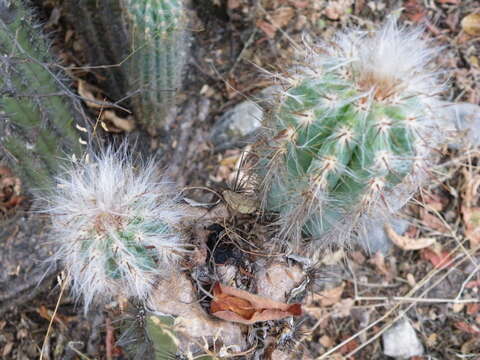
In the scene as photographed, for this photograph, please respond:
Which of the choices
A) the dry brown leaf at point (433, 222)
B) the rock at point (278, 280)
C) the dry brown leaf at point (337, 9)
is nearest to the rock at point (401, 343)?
the dry brown leaf at point (433, 222)

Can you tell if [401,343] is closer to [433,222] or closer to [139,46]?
[433,222]

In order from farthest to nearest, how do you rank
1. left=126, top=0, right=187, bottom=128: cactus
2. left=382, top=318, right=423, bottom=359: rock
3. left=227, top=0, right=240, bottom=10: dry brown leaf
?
left=227, top=0, right=240, bottom=10: dry brown leaf → left=382, top=318, right=423, bottom=359: rock → left=126, top=0, right=187, bottom=128: cactus

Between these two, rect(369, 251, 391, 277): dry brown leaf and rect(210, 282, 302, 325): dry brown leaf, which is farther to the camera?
Answer: rect(369, 251, 391, 277): dry brown leaf

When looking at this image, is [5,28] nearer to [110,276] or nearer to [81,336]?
[110,276]

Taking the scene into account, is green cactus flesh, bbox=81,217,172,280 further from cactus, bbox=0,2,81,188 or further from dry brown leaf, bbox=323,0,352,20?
dry brown leaf, bbox=323,0,352,20

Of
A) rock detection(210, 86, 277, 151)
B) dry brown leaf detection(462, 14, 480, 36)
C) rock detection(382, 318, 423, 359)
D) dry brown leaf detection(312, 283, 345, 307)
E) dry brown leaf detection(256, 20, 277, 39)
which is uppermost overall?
dry brown leaf detection(462, 14, 480, 36)

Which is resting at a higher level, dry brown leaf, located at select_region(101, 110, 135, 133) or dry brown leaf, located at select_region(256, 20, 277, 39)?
dry brown leaf, located at select_region(256, 20, 277, 39)

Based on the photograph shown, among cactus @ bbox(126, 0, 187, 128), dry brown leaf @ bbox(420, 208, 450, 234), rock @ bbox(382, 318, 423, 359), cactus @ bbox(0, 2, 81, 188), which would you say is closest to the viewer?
cactus @ bbox(0, 2, 81, 188)

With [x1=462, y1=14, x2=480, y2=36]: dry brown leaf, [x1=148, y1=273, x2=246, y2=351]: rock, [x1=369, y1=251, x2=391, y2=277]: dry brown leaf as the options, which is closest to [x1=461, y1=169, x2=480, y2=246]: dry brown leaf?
[x1=369, y1=251, x2=391, y2=277]: dry brown leaf

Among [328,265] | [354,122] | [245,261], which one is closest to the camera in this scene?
[354,122]

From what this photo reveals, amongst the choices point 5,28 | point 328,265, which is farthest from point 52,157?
point 328,265
